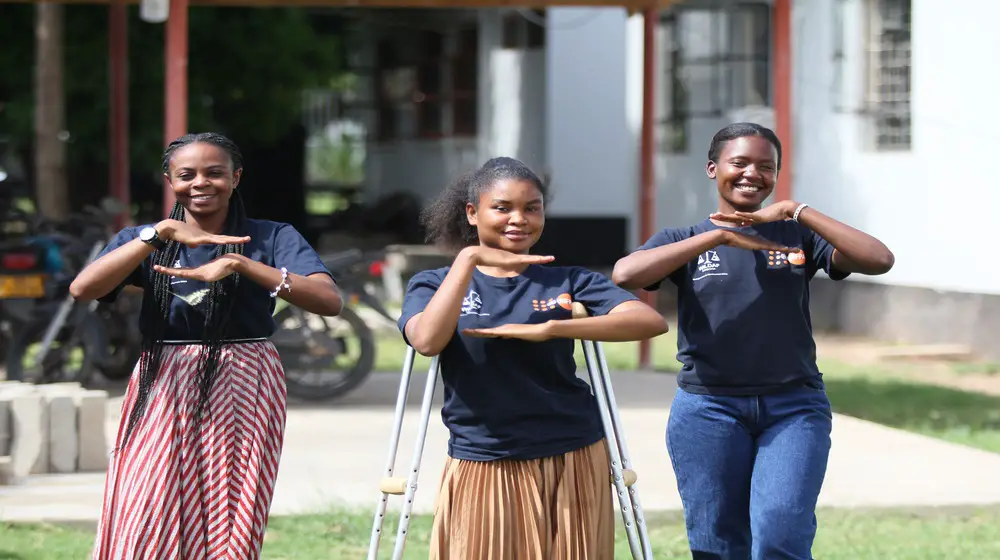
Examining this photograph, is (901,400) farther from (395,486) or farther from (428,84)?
(428,84)

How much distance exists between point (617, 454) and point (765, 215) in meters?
0.81

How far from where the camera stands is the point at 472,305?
13.3 ft

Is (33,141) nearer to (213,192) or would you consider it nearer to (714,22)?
(714,22)

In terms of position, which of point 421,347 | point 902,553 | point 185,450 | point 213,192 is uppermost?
point 213,192

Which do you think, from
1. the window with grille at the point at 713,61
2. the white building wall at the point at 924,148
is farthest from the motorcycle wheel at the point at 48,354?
the window with grille at the point at 713,61

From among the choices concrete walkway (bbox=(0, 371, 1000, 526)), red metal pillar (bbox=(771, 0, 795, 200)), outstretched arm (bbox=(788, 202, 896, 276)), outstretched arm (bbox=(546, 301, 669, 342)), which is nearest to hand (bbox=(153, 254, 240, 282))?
outstretched arm (bbox=(546, 301, 669, 342))

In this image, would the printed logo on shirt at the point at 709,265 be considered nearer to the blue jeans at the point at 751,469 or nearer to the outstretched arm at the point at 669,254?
the outstretched arm at the point at 669,254

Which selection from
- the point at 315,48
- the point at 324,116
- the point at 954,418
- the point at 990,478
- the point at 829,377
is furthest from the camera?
the point at 324,116

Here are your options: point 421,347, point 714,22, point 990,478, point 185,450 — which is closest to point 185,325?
point 185,450

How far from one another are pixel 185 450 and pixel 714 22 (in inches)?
621

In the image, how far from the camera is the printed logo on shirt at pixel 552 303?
159 inches

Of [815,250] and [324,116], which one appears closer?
[815,250]

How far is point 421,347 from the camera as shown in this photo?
400cm

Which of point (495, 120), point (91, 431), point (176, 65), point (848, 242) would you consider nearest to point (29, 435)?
point (91, 431)
